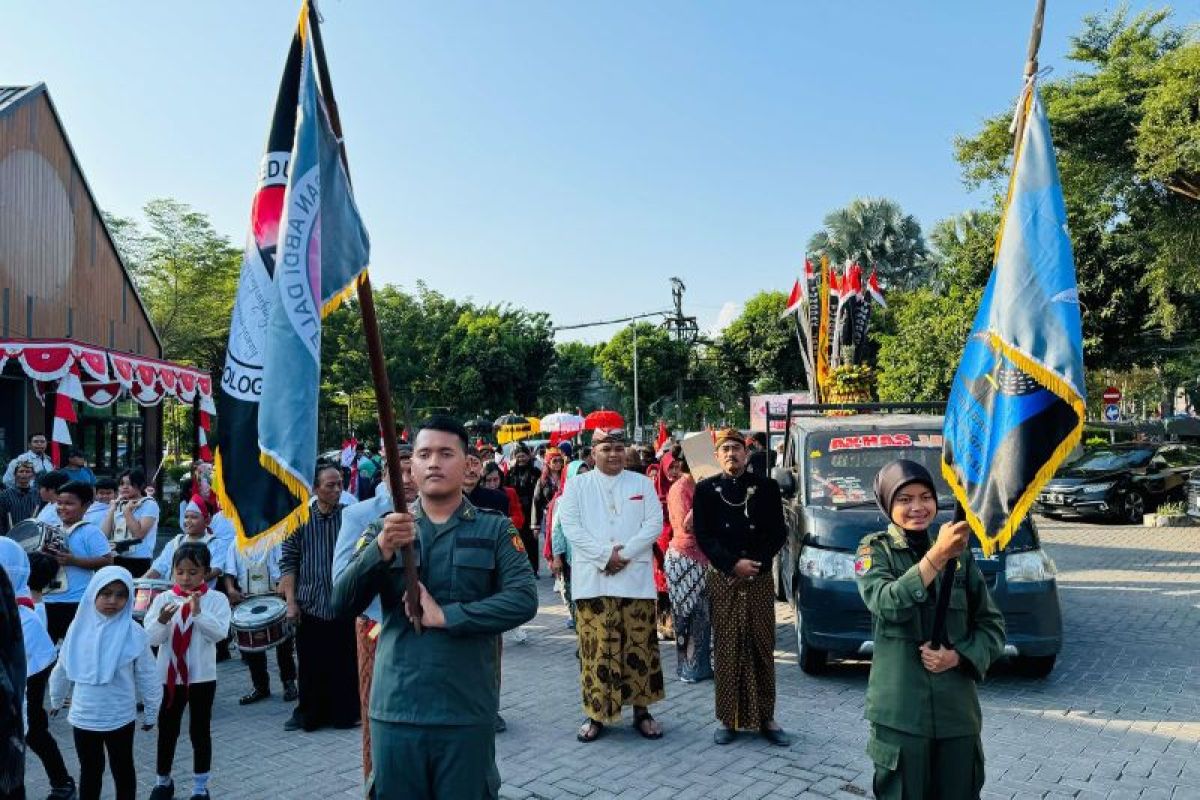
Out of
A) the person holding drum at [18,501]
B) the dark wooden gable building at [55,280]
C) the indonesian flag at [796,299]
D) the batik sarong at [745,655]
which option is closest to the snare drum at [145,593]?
the batik sarong at [745,655]

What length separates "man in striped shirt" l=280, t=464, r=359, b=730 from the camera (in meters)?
5.96

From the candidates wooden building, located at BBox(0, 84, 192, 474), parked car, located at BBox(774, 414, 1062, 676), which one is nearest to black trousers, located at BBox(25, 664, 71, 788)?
parked car, located at BBox(774, 414, 1062, 676)

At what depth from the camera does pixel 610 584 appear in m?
5.66

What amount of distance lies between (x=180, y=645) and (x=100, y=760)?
693 millimetres

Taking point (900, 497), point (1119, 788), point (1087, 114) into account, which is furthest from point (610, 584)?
point (1087, 114)

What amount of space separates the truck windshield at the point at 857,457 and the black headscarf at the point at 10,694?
586cm

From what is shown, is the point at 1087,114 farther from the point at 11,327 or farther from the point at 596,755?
the point at 11,327

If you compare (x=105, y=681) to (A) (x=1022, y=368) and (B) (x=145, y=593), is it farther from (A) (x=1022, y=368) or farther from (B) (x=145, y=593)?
(A) (x=1022, y=368)

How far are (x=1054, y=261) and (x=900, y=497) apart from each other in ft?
3.66

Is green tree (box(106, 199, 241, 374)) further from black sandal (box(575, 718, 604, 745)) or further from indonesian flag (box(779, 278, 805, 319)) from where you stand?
black sandal (box(575, 718, 604, 745))

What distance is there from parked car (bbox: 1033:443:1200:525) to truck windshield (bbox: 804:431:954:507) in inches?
472

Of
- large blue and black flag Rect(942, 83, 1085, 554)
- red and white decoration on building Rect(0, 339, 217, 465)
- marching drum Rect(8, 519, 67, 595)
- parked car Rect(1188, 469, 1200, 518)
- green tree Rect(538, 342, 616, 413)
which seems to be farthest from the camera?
green tree Rect(538, 342, 616, 413)

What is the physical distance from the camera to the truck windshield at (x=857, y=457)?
7391 millimetres

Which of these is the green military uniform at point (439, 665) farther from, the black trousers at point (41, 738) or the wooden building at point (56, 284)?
the wooden building at point (56, 284)
